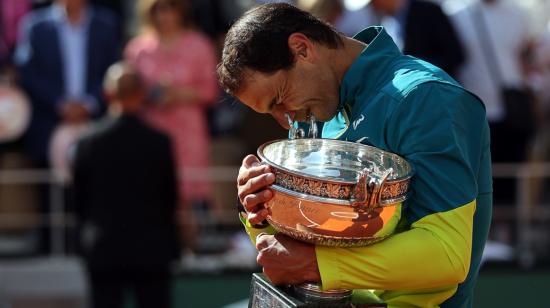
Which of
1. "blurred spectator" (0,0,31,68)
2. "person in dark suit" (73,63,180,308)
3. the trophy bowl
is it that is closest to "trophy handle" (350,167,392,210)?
the trophy bowl

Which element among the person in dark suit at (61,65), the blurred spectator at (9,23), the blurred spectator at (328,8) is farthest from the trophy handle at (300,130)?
the blurred spectator at (9,23)

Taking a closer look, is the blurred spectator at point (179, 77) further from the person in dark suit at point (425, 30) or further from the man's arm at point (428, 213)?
the man's arm at point (428, 213)

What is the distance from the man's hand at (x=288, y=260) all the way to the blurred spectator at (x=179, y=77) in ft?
15.0

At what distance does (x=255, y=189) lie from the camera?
273 cm

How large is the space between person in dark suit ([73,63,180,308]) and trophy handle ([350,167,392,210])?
13.7 ft

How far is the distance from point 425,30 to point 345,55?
13.4 ft

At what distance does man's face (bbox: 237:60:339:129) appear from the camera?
2.95 meters

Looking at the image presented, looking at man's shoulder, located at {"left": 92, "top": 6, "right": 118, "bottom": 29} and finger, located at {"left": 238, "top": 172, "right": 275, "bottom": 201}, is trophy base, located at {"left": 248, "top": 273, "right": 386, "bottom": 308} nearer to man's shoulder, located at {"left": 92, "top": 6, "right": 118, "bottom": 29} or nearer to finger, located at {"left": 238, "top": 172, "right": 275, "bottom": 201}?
finger, located at {"left": 238, "top": 172, "right": 275, "bottom": 201}

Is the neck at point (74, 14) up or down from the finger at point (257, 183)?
down

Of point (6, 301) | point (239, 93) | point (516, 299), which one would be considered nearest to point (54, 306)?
point (6, 301)

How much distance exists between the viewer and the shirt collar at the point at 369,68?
2963 mm

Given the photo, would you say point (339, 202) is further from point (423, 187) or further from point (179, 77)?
point (179, 77)

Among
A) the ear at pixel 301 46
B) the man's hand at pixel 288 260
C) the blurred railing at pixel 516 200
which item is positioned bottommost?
the blurred railing at pixel 516 200

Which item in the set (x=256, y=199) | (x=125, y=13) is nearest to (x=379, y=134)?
(x=256, y=199)
